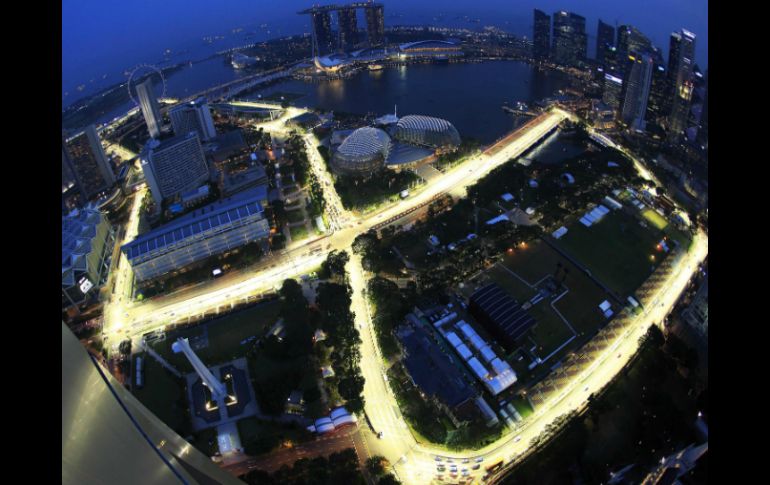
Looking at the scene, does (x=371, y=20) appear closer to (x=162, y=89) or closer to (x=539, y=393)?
(x=162, y=89)

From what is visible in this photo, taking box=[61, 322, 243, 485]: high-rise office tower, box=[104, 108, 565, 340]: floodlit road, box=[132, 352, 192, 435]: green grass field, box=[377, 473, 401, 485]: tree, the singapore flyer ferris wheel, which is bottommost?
box=[377, 473, 401, 485]: tree

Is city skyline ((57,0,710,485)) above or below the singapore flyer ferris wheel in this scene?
below

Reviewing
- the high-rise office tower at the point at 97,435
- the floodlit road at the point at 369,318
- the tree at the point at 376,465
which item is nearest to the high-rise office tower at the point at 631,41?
the floodlit road at the point at 369,318

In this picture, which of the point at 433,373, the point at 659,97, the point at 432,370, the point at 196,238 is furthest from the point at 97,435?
the point at 659,97

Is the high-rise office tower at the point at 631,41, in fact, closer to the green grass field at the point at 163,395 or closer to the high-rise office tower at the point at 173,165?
the high-rise office tower at the point at 173,165

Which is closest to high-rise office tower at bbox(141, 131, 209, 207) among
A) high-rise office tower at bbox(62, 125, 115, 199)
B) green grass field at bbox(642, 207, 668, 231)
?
high-rise office tower at bbox(62, 125, 115, 199)

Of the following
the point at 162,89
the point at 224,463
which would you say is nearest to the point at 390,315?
the point at 224,463

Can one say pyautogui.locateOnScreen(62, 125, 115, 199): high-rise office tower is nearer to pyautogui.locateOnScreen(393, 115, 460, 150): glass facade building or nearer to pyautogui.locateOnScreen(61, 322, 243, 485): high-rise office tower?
pyautogui.locateOnScreen(393, 115, 460, 150): glass facade building
